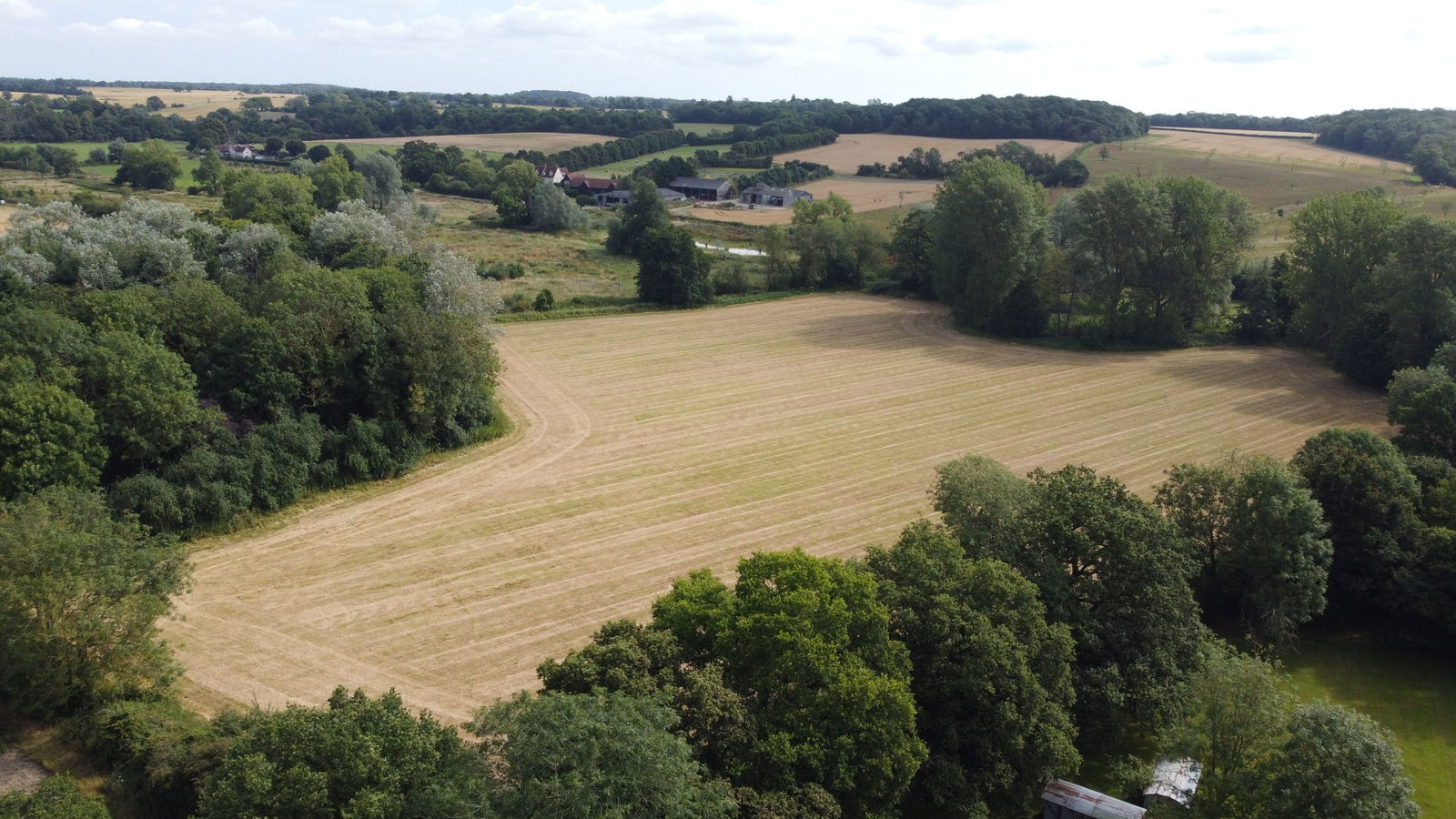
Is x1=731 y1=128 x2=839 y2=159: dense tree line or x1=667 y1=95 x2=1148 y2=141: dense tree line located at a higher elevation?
x1=667 y1=95 x2=1148 y2=141: dense tree line

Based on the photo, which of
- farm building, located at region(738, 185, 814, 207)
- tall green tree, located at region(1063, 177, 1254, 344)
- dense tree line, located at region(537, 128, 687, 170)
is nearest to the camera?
tall green tree, located at region(1063, 177, 1254, 344)

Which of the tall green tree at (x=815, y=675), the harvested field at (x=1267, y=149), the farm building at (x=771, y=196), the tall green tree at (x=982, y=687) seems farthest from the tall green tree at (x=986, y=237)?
the harvested field at (x=1267, y=149)

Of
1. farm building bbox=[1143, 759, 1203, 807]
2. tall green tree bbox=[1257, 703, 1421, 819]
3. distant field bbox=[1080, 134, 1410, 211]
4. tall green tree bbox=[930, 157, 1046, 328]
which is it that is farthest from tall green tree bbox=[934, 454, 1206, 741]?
distant field bbox=[1080, 134, 1410, 211]

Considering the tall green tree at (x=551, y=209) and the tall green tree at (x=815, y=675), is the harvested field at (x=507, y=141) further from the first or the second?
the tall green tree at (x=815, y=675)

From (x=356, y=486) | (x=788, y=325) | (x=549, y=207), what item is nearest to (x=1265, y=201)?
(x=788, y=325)

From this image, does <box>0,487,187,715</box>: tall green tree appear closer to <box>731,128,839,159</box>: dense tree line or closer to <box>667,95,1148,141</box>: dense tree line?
<box>731,128,839,159</box>: dense tree line

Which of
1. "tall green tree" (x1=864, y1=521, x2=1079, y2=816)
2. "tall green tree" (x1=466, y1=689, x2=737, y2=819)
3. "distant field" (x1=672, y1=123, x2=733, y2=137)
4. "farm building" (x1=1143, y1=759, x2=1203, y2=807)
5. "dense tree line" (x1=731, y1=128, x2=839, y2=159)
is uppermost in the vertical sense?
"distant field" (x1=672, y1=123, x2=733, y2=137)

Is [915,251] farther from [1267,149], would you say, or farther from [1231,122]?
[1231,122]
